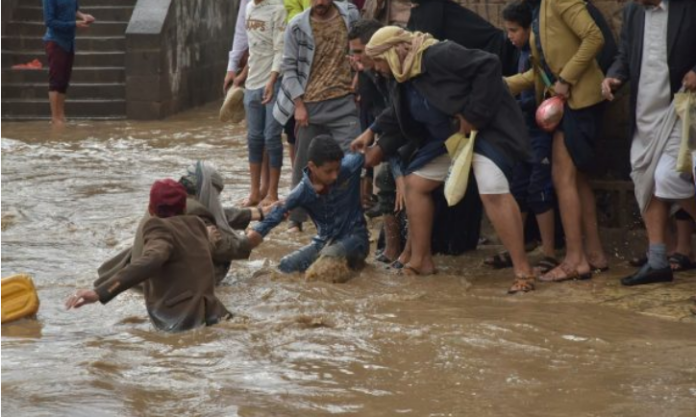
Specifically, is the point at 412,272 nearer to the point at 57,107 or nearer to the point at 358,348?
the point at 358,348

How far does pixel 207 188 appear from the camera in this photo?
31.0ft

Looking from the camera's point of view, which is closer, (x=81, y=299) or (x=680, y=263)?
(x=81, y=299)

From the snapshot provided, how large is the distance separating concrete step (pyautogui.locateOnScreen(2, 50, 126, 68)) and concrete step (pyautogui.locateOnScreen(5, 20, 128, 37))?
13.6 inches

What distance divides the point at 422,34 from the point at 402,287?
1561mm

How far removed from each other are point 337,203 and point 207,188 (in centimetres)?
92

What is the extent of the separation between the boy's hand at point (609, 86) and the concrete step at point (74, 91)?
1082cm

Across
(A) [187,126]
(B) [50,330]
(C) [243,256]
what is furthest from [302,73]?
(A) [187,126]

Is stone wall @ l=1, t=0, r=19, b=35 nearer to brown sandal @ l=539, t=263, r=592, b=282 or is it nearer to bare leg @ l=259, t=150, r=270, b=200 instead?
bare leg @ l=259, t=150, r=270, b=200

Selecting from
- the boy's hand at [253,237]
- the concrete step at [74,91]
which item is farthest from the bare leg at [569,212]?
the concrete step at [74,91]

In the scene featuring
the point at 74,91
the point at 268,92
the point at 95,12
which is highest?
the point at 95,12

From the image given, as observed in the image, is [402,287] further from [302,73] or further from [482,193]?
[302,73]

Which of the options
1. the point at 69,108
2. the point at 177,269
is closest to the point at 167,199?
the point at 177,269

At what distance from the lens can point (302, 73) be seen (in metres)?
11.1

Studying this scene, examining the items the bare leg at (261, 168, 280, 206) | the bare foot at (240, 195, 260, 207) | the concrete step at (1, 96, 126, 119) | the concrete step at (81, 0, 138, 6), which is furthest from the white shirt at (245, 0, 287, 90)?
the concrete step at (81, 0, 138, 6)
